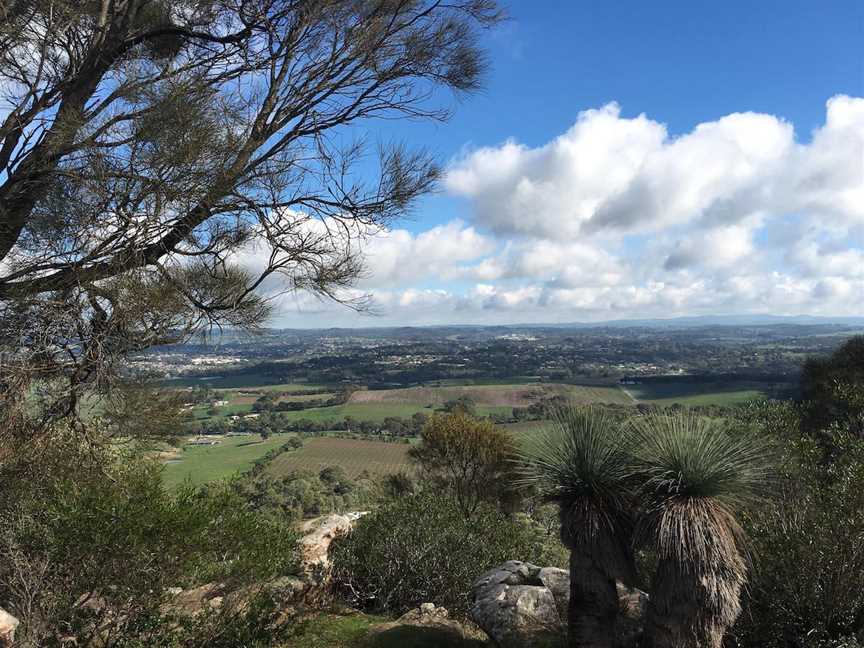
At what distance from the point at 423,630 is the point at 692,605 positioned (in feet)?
12.4

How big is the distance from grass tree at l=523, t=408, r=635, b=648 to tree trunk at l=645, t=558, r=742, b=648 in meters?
0.51

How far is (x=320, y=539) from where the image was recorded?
10219 millimetres

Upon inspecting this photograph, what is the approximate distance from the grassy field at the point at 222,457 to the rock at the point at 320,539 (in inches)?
976

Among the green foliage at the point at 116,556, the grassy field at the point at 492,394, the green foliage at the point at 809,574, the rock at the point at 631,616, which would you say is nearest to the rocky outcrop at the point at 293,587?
the green foliage at the point at 116,556

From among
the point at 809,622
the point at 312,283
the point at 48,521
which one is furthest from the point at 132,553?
the point at 809,622

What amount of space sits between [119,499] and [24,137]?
3.77 m

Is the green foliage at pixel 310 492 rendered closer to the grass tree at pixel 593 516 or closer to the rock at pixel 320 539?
the rock at pixel 320 539

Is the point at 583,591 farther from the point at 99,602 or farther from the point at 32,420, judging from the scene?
the point at 32,420

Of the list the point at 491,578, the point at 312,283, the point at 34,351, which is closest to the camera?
the point at 34,351

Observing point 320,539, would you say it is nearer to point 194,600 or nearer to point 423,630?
point 194,600

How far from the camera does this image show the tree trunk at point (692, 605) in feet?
15.7

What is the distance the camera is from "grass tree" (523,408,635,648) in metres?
5.40

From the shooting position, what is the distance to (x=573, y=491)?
18.4ft

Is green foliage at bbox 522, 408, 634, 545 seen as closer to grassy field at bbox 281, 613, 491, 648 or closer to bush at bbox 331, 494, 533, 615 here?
grassy field at bbox 281, 613, 491, 648
